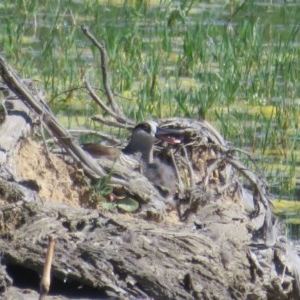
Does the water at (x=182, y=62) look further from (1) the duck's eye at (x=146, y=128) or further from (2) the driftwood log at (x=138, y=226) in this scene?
(2) the driftwood log at (x=138, y=226)

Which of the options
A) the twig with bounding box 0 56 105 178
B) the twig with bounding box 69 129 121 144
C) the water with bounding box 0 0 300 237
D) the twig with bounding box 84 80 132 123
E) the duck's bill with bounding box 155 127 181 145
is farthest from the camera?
the water with bounding box 0 0 300 237

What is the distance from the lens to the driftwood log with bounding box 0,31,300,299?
469cm

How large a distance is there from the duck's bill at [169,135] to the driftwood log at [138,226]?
0.10 ft

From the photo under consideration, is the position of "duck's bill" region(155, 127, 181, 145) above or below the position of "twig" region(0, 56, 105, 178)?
below

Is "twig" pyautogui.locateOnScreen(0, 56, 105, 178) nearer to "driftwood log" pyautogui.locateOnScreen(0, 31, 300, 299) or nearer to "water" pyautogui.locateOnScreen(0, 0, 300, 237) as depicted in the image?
"driftwood log" pyautogui.locateOnScreen(0, 31, 300, 299)

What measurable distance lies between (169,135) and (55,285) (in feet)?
4.79

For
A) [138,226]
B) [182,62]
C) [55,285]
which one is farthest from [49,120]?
[182,62]

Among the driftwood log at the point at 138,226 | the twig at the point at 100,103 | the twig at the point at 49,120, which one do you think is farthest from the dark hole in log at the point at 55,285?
the twig at the point at 100,103

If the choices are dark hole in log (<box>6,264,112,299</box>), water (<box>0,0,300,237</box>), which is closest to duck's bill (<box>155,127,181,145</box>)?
dark hole in log (<box>6,264,112,299</box>)

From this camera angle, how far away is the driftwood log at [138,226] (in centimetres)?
469

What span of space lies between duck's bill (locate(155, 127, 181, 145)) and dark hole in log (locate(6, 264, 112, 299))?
1.30 metres

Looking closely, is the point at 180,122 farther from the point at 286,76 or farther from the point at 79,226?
the point at 286,76

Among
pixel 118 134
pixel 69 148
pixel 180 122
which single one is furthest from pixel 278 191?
pixel 69 148

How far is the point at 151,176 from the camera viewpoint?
576cm
